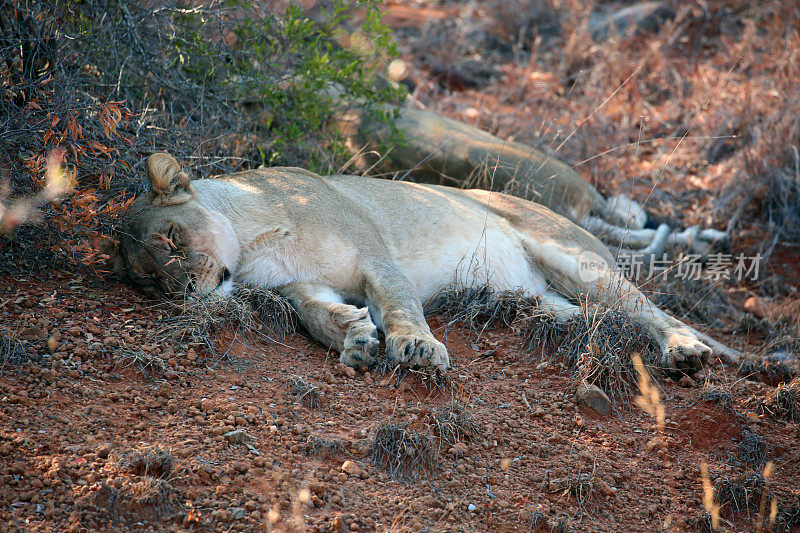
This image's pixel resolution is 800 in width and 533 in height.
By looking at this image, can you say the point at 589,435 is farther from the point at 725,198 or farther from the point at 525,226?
the point at 725,198

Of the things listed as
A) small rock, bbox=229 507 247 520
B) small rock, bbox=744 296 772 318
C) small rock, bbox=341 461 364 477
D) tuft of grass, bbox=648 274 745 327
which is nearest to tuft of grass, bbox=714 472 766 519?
small rock, bbox=341 461 364 477

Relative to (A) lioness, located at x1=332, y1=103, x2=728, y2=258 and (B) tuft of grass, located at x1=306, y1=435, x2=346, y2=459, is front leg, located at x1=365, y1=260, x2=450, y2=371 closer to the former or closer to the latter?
(B) tuft of grass, located at x1=306, y1=435, x2=346, y2=459

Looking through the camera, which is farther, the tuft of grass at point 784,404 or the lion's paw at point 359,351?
the tuft of grass at point 784,404

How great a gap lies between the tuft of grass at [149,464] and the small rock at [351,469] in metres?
0.61

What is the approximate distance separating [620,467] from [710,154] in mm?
5388

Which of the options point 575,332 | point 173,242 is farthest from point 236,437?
point 575,332

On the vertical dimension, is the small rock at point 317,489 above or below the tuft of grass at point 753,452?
above

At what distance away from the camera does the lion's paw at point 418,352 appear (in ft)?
10.8

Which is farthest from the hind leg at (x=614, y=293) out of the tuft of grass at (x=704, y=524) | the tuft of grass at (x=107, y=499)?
the tuft of grass at (x=107, y=499)

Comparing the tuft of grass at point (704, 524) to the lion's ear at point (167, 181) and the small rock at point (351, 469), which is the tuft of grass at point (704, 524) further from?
the lion's ear at point (167, 181)

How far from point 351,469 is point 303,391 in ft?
1.79

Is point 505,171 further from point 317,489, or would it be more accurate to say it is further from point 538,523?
point 317,489

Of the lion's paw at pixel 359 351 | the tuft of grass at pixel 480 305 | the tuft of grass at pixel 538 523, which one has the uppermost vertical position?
the tuft of grass at pixel 538 523

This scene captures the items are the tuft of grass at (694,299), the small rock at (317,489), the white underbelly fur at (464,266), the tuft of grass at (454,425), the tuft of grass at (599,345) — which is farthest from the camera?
the tuft of grass at (694,299)
